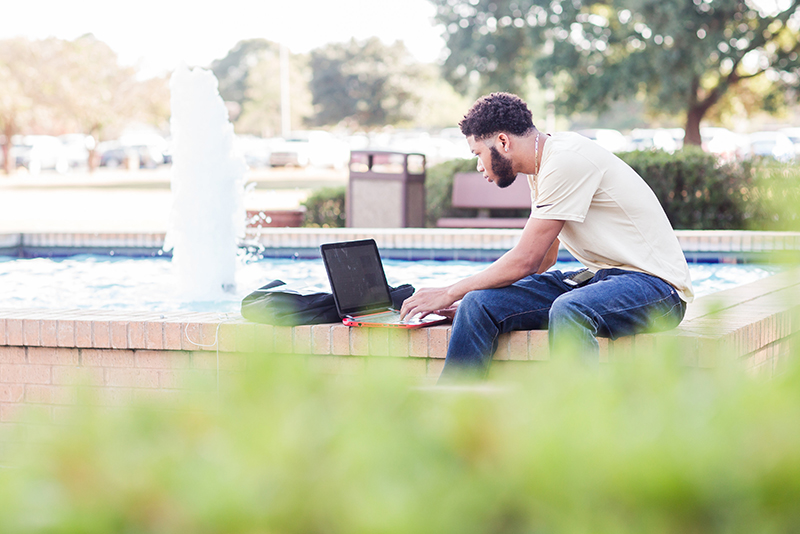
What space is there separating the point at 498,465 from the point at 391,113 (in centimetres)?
4997

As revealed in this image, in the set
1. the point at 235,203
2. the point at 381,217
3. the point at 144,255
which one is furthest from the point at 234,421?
the point at 381,217

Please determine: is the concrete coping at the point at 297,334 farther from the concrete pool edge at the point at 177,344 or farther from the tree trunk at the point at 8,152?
the tree trunk at the point at 8,152

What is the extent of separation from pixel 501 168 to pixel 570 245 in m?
0.43

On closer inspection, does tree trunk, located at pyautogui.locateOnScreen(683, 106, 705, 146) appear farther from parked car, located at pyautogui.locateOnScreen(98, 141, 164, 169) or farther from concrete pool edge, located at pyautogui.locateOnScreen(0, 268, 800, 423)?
parked car, located at pyautogui.locateOnScreen(98, 141, 164, 169)

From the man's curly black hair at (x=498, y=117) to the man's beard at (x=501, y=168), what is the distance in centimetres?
8

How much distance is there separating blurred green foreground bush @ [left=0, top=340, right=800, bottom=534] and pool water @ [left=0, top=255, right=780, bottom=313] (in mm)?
5144

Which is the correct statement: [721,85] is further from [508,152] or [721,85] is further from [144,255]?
[508,152]

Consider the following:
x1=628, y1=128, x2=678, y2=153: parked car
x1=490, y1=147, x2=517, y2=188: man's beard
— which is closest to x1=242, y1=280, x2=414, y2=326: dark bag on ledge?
x1=490, y1=147, x2=517, y2=188: man's beard

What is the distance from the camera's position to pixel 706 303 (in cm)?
110

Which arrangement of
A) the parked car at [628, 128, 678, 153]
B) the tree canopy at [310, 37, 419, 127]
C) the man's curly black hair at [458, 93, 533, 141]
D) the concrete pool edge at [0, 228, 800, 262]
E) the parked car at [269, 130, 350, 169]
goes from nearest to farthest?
the man's curly black hair at [458, 93, 533, 141]
the concrete pool edge at [0, 228, 800, 262]
the parked car at [628, 128, 678, 153]
the parked car at [269, 130, 350, 169]
the tree canopy at [310, 37, 419, 127]

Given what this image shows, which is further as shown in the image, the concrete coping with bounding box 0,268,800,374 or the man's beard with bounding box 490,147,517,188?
the man's beard with bounding box 490,147,517,188

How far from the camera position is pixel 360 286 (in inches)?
149

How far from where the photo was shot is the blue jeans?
→ 3217 mm

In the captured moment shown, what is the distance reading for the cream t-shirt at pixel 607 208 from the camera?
11.1 ft
